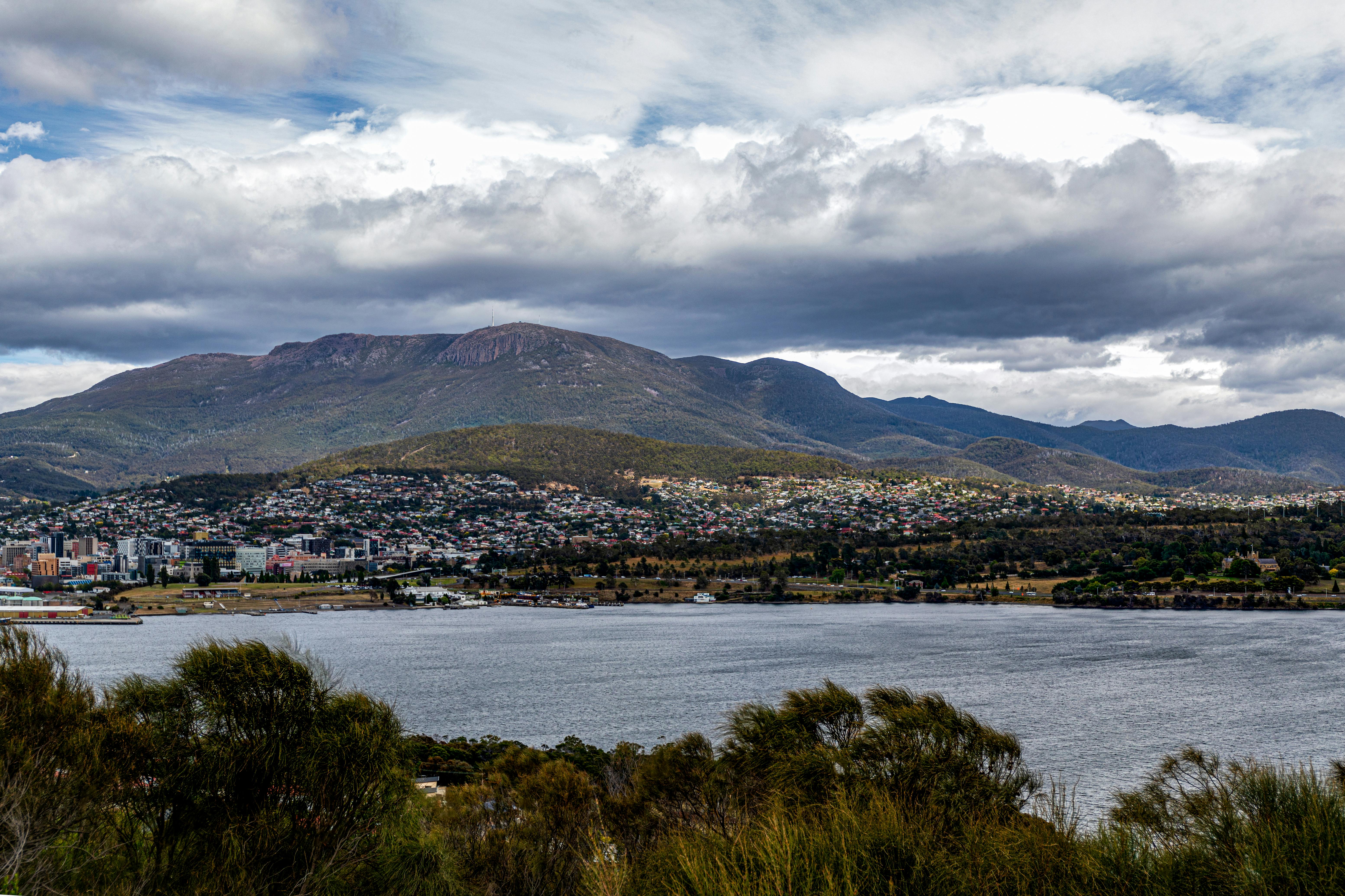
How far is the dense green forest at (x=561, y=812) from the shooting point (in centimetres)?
811

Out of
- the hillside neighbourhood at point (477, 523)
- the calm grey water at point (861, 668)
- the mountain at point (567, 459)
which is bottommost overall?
the calm grey water at point (861, 668)

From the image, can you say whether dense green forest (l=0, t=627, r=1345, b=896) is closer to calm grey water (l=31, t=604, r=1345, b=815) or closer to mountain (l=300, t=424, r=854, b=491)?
calm grey water (l=31, t=604, r=1345, b=815)

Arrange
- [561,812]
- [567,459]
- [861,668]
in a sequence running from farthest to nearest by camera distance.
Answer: [567,459], [861,668], [561,812]

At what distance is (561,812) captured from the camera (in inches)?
610

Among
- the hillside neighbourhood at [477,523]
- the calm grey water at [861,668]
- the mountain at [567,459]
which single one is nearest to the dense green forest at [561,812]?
the calm grey water at [861,668]

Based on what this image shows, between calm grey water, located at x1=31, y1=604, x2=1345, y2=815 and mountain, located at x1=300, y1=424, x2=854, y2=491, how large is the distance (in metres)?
77.4

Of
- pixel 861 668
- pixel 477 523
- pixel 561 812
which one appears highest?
pixel 477 523

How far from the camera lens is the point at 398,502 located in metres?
142

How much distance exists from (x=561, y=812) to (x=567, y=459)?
15235 cm

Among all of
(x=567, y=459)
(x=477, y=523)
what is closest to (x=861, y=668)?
(x=477, y=523)

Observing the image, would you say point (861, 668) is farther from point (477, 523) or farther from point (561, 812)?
point (477, 523)

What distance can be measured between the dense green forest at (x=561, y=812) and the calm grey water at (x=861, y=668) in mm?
12777

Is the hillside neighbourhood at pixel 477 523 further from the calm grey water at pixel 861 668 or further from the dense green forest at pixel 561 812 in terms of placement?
the dense green forest at pixel 561 812

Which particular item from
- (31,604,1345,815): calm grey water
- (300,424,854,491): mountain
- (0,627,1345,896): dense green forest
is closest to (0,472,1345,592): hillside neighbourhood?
(300,424,854,491): mountain
